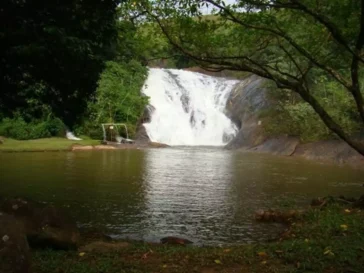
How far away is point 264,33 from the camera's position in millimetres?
9664

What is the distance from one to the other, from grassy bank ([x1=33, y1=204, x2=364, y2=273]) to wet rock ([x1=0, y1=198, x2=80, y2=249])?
1.09 ft

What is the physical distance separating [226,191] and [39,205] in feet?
28.1

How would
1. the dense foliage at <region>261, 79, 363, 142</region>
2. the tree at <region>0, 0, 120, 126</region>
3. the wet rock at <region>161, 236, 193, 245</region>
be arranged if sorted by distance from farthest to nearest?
the dense foliage at <region>261, 79, 363, 142</region> < the wet rock at <region>161, 236, 193, 245</region> < the tree at <region>0, 0, 120, 126</region>

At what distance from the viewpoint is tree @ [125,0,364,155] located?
7.85 m

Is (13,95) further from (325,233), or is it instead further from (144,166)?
(144,166)

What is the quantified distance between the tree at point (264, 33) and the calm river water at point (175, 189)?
3.68 m

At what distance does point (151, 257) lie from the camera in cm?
706

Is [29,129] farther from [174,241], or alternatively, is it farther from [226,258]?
[226,258]

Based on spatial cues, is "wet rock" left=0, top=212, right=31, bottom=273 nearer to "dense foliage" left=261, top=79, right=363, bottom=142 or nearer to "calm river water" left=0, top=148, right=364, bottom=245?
"calm river water" left=0, top=148, right=364, bottom=245

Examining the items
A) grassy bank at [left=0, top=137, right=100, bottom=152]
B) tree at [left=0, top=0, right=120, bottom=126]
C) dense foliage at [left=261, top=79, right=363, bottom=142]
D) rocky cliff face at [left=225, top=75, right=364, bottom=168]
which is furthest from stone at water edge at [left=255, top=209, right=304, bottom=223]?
grassy bank at [left=0, top=137, right=100, bottom=152]

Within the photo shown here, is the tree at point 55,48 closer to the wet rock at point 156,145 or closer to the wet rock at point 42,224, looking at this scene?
the wet rock at point 42,224

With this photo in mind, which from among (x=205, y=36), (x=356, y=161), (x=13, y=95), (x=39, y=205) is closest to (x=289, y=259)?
(x=39, y=205)

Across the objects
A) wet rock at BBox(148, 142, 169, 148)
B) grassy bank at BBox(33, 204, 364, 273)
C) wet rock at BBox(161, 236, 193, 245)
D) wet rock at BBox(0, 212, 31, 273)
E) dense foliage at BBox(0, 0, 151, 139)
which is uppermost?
dense foliage at BBox(0, 0, 151, 139)

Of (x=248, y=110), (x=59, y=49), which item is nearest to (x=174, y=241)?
(x=59, y=49)
